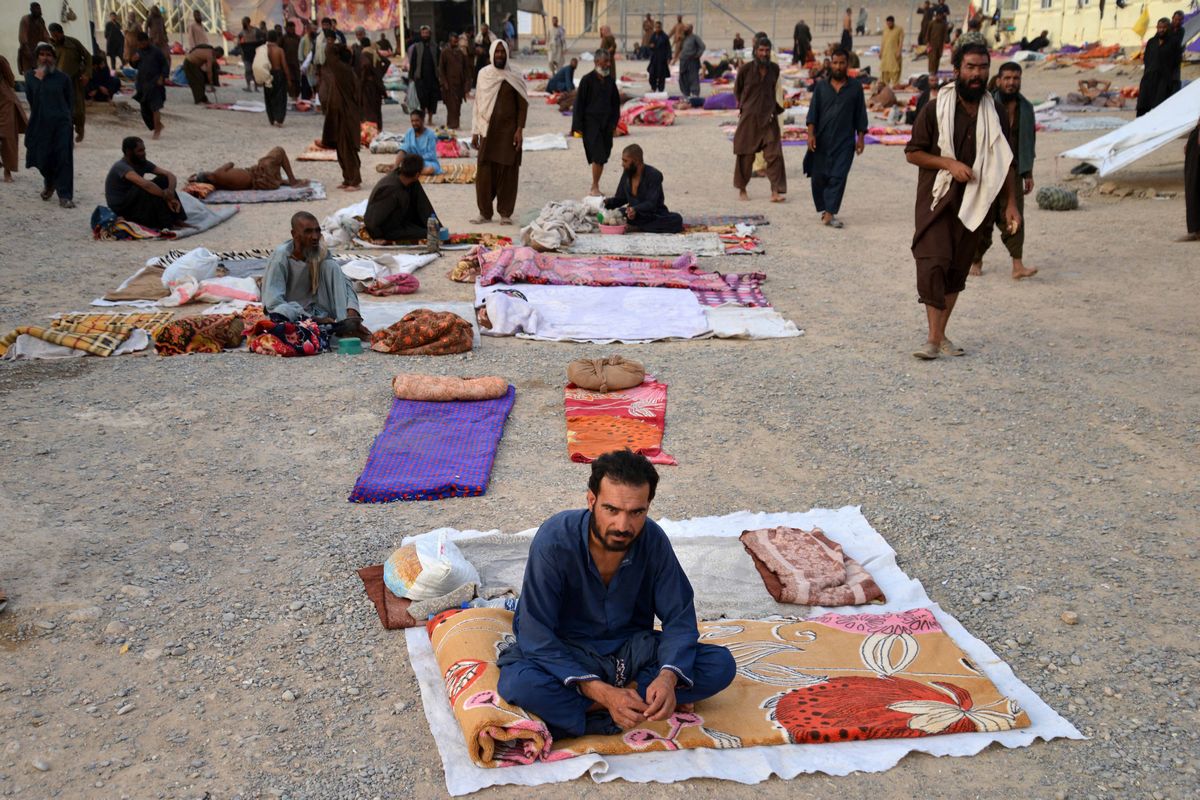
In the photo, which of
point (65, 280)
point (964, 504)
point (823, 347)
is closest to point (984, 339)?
point (823, 347)

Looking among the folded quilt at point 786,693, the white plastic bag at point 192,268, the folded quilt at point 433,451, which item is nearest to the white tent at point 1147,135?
the folded quilt at point 433,451

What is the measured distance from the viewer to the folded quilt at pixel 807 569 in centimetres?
371

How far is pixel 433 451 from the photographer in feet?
16.2

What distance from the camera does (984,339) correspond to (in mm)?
6594

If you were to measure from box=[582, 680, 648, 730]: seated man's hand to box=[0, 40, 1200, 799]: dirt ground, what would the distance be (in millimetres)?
185

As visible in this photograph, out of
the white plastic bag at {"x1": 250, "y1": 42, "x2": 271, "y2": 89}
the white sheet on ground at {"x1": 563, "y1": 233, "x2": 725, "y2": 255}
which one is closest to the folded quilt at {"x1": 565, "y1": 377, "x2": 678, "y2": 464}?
the white sheet on ground at {"x1": 563, "y1": 233, "x2": 725, "y2": 255}

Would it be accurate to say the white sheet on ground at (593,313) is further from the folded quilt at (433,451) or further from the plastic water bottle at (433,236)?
the plastic water bottle at (433,236)

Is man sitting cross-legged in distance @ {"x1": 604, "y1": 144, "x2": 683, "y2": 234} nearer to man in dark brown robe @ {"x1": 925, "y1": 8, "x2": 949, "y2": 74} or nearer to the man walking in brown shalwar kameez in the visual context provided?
the man walking in brown shalwar kameez

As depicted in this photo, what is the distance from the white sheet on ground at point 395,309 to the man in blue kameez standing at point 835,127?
4.10 metres

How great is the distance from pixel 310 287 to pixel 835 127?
5.30 meters

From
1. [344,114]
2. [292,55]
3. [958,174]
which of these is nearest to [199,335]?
[958,174]

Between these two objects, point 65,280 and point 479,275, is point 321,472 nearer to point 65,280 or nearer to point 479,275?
point 479,275

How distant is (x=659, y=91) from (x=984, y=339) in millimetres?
18524

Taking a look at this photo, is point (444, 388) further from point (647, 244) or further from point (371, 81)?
point (371, 81)
